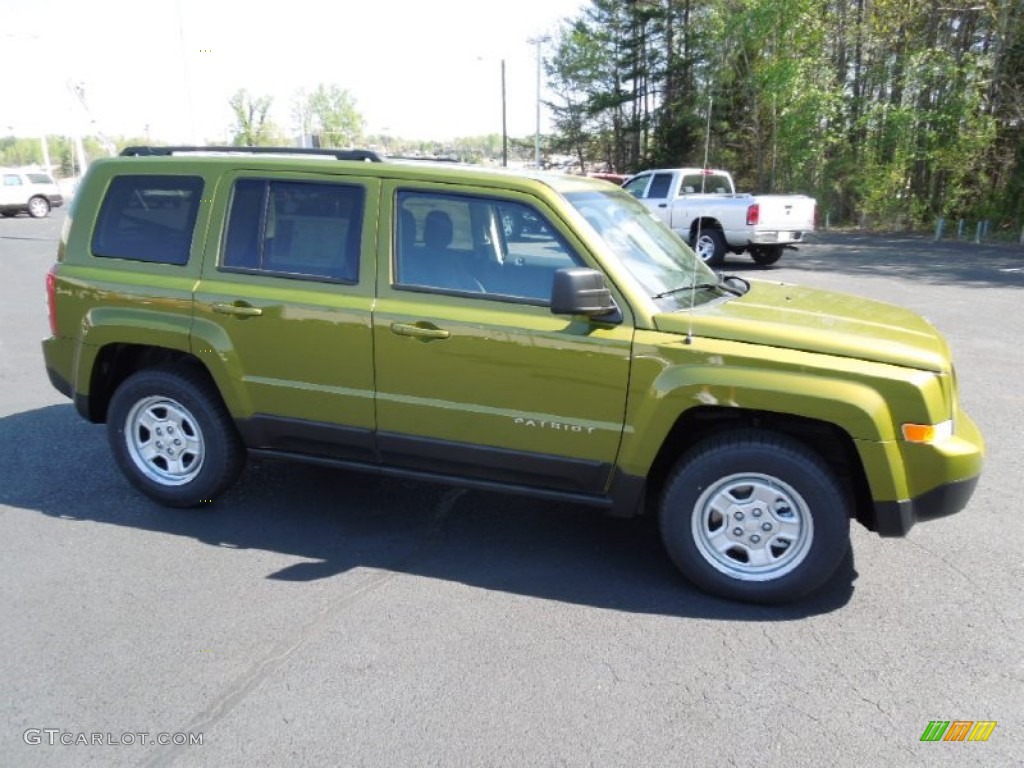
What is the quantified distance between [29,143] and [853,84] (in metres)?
143

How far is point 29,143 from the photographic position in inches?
5059

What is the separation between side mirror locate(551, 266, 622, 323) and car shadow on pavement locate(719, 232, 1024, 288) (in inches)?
440

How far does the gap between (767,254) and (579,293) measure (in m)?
13.3

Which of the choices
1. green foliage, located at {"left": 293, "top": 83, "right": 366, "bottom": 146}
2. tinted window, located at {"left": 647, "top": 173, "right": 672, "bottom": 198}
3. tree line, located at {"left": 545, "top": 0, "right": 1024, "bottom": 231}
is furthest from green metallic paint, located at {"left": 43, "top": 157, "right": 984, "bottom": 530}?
green foliage, located at {"left": 293, "top": 83, "right": 366, "bottom": 146}

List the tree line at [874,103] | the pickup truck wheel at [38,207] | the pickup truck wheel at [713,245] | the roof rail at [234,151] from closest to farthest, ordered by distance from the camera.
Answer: the roof rail at [234,151] → the pickup truck wheel at [713,245] → the tree line at [874,103] → the pickup truck wheel at [38,207]

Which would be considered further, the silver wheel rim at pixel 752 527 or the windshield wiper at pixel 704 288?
the windshield wiper at pixel 704 288

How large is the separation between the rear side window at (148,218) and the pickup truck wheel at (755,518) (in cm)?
290

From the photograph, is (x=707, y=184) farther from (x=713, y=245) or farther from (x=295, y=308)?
(x=295, y=308)

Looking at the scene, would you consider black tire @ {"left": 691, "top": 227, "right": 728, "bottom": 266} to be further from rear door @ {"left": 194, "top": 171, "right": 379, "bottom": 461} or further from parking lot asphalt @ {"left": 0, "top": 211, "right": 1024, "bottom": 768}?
rear door @ {"left": 194, "top": 171, "right": 379, "bottom": 461}

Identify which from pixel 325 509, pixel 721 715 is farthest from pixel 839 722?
pixel 325 509

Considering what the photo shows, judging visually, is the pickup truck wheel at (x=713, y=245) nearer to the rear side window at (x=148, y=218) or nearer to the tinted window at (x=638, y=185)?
the tinted window at (x=638, y=185)

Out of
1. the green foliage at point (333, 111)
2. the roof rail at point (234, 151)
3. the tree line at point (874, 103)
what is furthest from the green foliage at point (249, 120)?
the roof rail at point (234, 151)

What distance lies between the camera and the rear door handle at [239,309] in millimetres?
3891

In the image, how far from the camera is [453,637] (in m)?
3.14
